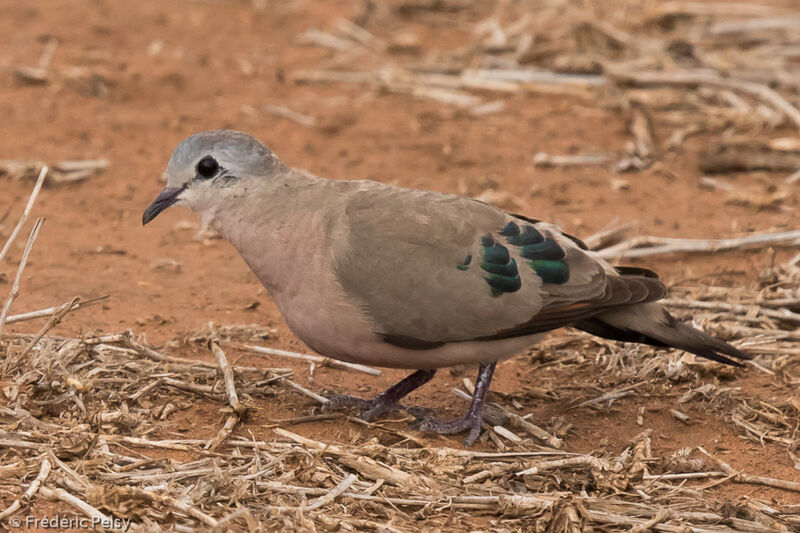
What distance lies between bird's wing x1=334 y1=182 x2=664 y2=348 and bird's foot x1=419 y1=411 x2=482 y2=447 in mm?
425

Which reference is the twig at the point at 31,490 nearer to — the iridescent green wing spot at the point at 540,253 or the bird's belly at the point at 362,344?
the bird's belly at the point at 362,344

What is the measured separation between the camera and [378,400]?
4.76m

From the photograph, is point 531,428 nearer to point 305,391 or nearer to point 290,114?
point 305,391

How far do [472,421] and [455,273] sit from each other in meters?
0.70

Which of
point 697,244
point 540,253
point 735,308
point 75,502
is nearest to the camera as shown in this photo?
point 75,502

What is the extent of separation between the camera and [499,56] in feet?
31.7

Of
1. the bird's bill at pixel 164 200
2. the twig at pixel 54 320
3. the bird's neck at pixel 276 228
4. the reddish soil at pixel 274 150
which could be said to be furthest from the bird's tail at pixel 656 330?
the twig at pixel 54 320

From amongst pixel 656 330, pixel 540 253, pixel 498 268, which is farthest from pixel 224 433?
pixel 656 330

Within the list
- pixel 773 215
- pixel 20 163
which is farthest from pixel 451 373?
pixel 20 163

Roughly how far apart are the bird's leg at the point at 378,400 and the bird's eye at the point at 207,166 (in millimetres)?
1152

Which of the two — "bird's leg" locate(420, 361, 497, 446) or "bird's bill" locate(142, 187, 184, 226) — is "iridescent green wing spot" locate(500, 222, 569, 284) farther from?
"bird's bill" locate(142, 187, 184, 226)

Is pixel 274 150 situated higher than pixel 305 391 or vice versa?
pixel 274 150

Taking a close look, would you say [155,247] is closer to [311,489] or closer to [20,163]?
[20,163]

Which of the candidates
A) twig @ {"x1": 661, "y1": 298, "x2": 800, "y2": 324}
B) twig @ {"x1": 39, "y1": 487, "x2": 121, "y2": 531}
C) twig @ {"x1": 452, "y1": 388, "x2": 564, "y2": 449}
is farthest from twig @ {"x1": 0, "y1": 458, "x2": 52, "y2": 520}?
twig @ {"x1": 661, "y1": 298, "x2": 800, "y2": 324}
